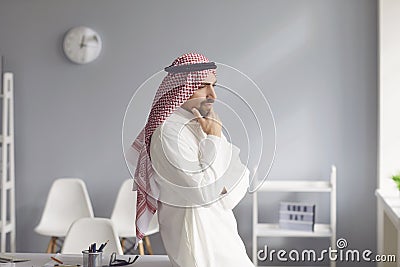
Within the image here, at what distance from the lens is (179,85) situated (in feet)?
6.73

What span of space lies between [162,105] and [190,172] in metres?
0.24

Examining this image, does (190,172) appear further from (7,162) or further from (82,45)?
(7,162)

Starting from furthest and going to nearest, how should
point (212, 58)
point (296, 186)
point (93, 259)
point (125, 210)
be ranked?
1. point (212, 58)
2. point (125, 210)
3. point (296, 186)
4. point (93, 259)

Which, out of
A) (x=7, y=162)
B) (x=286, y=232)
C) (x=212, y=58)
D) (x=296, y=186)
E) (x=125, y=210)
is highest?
(x=212, y=58)

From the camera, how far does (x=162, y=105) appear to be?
214 centimetres

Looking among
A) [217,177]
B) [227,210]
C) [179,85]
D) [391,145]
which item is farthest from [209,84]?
[391,145]

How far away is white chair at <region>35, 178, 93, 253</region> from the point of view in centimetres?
470

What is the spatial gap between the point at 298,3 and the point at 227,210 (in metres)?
2.69

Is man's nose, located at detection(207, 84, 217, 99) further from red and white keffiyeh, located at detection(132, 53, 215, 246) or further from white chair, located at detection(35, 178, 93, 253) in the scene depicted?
white chair, located at detection(35, 178, 93, 253)

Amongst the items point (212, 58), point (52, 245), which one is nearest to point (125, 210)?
Answer: point (52, 245)

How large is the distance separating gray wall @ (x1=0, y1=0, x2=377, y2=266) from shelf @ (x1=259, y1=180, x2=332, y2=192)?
0.09m

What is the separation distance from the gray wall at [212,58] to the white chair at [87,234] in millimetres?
1463

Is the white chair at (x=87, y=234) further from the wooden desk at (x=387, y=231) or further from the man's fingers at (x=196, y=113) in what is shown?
the wooden desk at (x=387, y=231)

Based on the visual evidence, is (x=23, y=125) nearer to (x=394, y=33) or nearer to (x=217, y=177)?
(x=394, y=33)
